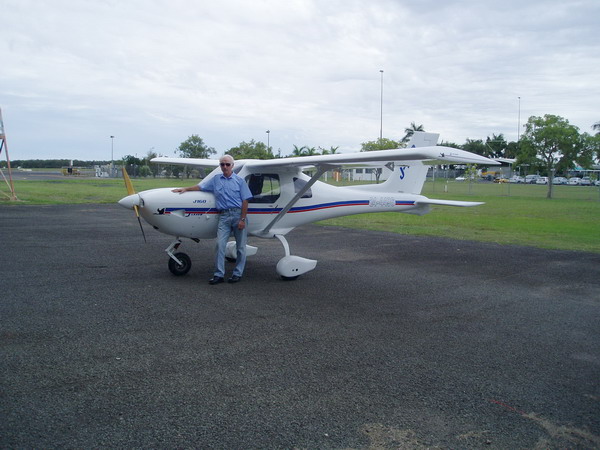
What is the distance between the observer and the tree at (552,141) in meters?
32.0

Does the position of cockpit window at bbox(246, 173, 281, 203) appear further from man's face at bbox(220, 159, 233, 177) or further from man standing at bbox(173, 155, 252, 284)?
man's face at bbox(220, 159, 233, 177)

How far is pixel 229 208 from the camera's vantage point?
769cm

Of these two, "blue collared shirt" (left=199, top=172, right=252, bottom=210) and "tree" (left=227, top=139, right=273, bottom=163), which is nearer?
"blue collared shirt" (left=199, top=172, right=252, bottom=210)

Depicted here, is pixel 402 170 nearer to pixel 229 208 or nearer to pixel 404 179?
pixel 404 179

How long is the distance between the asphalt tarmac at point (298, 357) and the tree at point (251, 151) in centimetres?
4851

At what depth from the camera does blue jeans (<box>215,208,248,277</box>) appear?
7598 mm

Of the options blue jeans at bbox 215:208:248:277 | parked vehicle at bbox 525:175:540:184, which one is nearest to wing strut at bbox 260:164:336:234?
blue jeans at bbox 215:208:248:277

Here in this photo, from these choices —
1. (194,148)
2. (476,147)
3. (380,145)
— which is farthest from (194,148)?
(476,147)

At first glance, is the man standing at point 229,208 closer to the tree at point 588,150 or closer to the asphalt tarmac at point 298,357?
the asphalt tarmac at point 298,357

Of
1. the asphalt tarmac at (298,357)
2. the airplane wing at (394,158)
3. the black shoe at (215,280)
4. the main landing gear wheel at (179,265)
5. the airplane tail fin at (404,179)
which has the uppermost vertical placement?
the airplane wing at (394,158)

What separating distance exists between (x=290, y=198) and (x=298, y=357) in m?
4.54

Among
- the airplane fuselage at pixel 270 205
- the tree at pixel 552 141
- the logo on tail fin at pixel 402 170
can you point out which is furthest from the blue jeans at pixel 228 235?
A: the tree at pixel 552 141

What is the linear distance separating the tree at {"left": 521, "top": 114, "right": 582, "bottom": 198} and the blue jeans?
30580mm

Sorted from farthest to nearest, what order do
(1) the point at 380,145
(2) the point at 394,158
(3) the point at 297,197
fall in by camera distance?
(1) the point at 380,145 < (3) the point at 297,197 < (2) the point at 394,158
